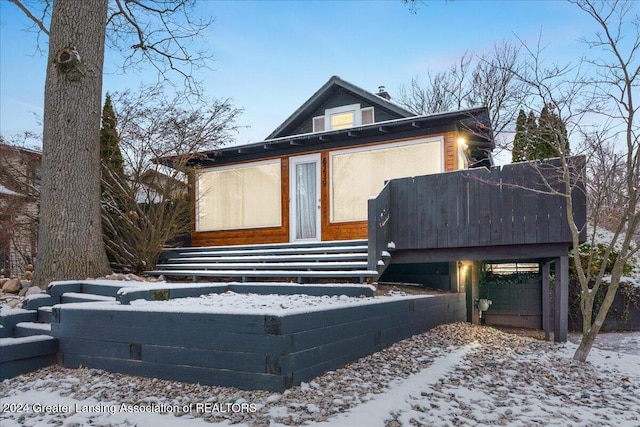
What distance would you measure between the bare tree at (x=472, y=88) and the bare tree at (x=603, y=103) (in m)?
9.82

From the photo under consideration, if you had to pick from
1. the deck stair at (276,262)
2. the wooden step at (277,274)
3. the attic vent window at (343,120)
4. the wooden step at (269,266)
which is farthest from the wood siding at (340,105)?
the wooden step at (277,274)

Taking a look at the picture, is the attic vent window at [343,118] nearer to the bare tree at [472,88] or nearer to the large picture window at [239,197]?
the large picture window at [239,197]

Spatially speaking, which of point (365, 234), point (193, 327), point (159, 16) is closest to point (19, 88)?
point (159, 16)

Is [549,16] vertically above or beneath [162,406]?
above

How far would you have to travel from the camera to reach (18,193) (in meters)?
8.70

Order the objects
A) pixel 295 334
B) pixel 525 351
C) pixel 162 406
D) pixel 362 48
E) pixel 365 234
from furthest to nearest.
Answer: pixel 362 48 < pixel 365 234 < pixel 525 351 < pixel 295 334 < pixel 162 406

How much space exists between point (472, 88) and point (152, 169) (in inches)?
560

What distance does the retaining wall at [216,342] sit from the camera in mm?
3008

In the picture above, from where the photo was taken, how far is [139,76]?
1040 cm

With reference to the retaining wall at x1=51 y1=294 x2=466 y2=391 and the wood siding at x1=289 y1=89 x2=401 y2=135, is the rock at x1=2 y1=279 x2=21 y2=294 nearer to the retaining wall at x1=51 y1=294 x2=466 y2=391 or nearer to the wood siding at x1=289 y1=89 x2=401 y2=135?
the retaining wall at x1=51 y1=294 x2=466 y2=391

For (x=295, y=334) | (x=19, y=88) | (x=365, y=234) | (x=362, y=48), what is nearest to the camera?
(x=295, y=334)

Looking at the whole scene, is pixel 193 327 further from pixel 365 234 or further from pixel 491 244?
pixel 365 234

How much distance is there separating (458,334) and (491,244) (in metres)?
1.56

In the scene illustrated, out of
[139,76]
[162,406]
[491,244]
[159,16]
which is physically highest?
[159,16]
